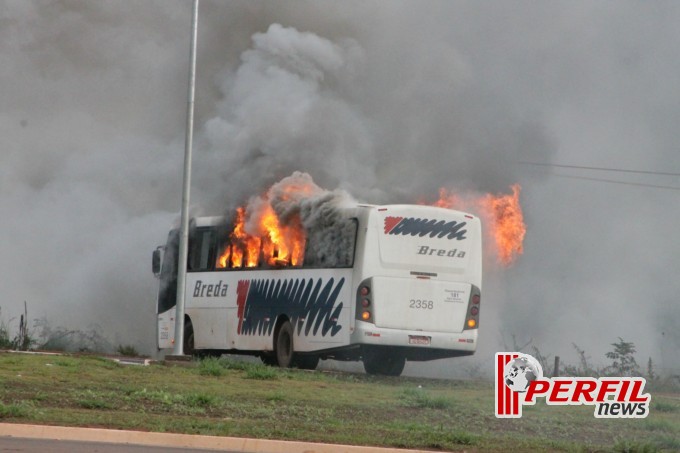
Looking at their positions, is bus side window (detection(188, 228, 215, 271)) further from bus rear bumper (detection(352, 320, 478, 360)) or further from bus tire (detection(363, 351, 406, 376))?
bus rear bumper (detection(352, 320, 478, 360))

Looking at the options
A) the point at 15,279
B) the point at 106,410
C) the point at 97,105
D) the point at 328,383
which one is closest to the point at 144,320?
the point at 15,279

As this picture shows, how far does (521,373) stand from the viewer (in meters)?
12.9

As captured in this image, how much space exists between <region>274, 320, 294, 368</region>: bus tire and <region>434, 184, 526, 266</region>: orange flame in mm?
4887

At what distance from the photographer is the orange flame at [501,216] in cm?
2856

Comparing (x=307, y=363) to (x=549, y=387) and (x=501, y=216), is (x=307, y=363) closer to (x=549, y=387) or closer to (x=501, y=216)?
(x=501, y=216)

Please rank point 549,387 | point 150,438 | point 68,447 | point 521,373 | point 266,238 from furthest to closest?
point 266,238
point 150,438
point 521,373
point 549,387
point 68,447

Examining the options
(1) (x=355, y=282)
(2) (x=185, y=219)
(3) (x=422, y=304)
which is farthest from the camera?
(2) (x=185, y=219)

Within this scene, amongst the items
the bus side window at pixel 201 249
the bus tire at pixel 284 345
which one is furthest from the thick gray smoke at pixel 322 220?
the bus side window at pixel 201 249

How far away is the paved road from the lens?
12.1m

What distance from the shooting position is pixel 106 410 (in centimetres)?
1561

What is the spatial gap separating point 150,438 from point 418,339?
11.5 metres

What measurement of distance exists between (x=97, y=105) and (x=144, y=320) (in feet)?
38.5

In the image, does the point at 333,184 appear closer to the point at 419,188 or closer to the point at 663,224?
the point at 419,188

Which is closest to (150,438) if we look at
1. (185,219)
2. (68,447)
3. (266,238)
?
(68,447)
